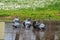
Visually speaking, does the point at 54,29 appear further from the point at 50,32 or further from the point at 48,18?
the point at 48,18

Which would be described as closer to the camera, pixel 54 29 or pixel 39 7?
pixel 54 29

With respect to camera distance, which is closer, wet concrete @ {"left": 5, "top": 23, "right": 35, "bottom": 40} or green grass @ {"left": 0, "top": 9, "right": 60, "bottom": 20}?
wet concrete @ {"left": 5, "top": 23, "right": 35, "bottom": 40}

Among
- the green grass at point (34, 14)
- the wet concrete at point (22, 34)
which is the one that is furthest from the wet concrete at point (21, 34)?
the green grass at point (34, 14)

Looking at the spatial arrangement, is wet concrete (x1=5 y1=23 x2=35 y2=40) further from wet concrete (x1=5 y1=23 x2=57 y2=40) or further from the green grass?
the green grass

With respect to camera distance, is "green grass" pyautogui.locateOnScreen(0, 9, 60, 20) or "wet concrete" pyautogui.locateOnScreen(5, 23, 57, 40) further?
"green grass" pyautogui.locateOnScreen(0, 9, 60, 20)

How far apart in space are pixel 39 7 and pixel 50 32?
2452 millimetres

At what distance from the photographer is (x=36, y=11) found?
26.6 ft

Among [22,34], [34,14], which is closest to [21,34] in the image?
[22,34]

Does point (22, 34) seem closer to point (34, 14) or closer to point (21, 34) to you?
point (21, 34)

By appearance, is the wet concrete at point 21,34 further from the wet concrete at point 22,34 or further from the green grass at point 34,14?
the green grass at point 34,14

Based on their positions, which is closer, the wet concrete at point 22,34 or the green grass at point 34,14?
the wet concrete at point 22,34

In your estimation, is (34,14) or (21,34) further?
(34,14)

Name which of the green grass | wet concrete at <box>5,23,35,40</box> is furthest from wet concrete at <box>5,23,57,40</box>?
the green grass

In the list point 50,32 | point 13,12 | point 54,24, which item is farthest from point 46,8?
point 50,32
